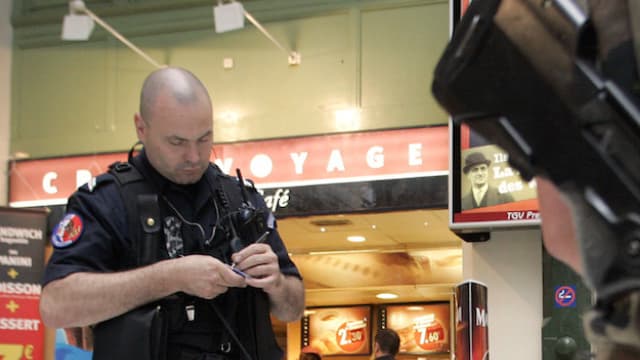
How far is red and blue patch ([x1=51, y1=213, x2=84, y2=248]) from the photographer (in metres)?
2.24

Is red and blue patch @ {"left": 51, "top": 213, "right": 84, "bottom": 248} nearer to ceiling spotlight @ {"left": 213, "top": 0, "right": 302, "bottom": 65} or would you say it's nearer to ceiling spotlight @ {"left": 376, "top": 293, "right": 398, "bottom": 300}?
ceiling spotlight @ {"left": 213, "top": 0, "right": 302, "bottom": 65}

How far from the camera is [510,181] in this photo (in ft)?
18.1

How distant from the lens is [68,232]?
2.26 m

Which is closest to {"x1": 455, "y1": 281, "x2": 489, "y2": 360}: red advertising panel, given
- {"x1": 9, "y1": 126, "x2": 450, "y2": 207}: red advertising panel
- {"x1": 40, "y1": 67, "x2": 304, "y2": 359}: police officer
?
{"x1": 9, "y1": 126, "x2": 450, "y2": 207}: red advertising panel

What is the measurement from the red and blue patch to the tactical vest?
0.36 feet

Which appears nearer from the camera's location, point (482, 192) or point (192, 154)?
point (192, 154)

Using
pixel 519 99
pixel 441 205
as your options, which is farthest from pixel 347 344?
pixel 519 99

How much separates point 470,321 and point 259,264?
328cm

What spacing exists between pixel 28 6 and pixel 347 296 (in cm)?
424

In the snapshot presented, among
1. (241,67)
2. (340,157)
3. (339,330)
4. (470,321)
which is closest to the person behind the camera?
(470,321)

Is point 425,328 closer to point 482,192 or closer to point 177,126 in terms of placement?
point 482,192

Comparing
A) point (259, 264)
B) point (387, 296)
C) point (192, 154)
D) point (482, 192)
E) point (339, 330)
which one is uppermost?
point (482, 192)

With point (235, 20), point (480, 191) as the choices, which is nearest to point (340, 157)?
point (235, 20)

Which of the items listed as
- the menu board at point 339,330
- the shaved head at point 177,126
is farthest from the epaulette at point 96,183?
the menu board at point 339,330
